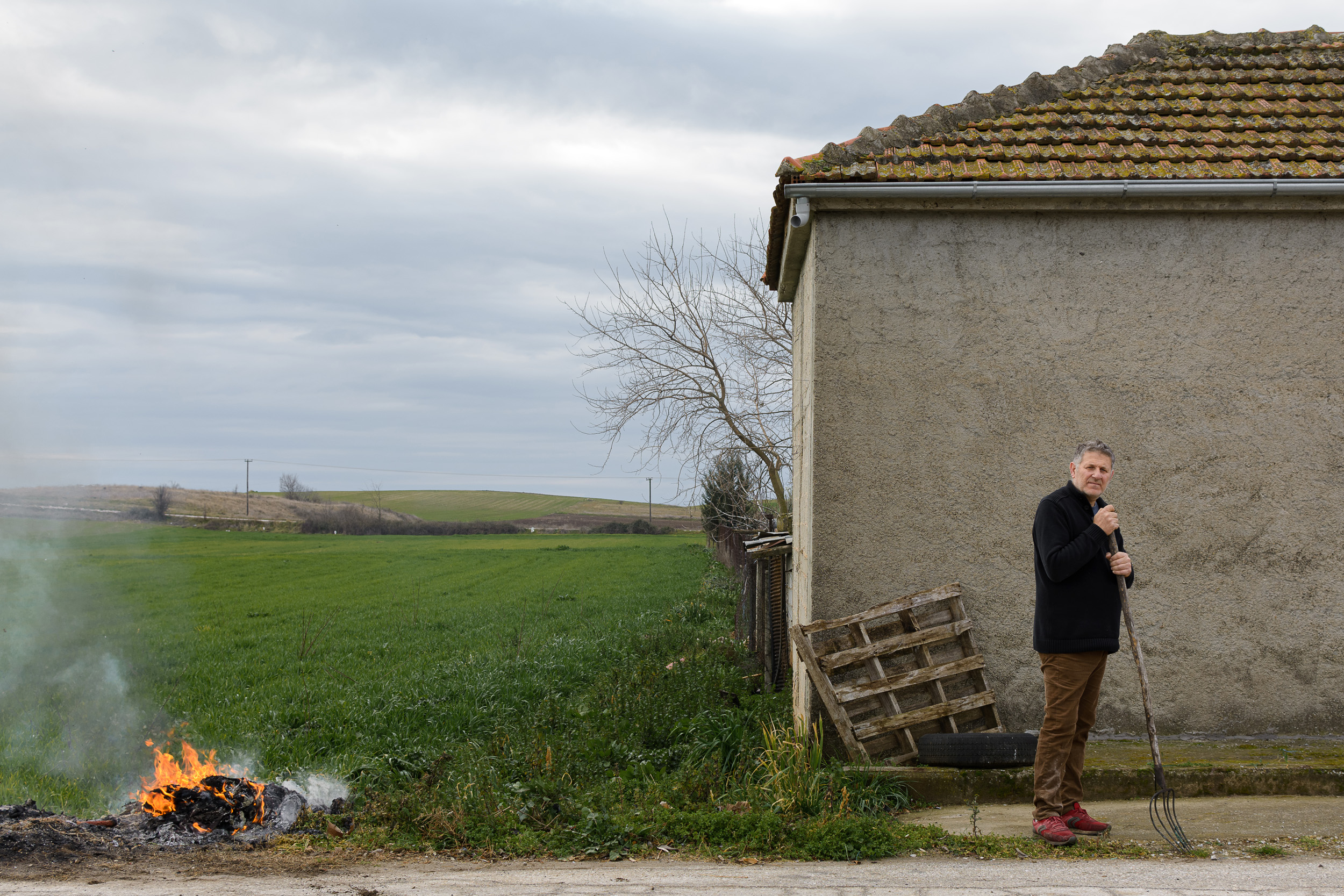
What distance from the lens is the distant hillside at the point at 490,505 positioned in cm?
7931

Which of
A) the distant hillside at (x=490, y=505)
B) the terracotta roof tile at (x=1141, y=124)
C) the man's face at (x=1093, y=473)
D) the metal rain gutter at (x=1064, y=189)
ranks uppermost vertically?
the terracotta roof tile at (x=1141, y=124)

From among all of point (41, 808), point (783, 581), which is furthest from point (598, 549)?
point (41, 808)

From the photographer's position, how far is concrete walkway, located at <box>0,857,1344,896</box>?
454cm

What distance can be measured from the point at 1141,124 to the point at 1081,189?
5.08 feet

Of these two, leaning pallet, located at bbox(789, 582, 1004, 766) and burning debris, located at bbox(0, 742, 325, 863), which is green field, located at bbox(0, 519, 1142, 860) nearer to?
burning debris, located at bbox(0, 742, 325, 863)

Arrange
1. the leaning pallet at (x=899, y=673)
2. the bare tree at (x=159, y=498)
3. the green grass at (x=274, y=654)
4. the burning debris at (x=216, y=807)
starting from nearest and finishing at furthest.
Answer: the burning debris at (x=216, y=807)
the leaning pallet at (x=899, y=673)
the green grass at (x=274, y=654)
the bare tree at (x=159, y=498)

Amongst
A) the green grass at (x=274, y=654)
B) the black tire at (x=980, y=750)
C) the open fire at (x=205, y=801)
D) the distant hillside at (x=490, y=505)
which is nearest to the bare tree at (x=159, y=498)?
the green grass at (x=274, y=654)

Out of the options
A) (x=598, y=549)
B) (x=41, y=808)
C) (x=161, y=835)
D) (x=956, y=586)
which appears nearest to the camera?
(x=161, y=835)

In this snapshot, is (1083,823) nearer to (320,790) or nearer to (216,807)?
(320,790)

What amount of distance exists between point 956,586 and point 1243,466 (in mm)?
2395

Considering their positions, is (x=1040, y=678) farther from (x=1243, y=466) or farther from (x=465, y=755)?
(x=465, y=755)

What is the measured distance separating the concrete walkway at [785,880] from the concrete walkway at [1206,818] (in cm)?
39

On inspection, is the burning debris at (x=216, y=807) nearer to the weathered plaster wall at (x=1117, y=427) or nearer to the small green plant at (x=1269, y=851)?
the weathered plaster wall at (x=1117, y=427)

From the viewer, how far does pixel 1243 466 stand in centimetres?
703
